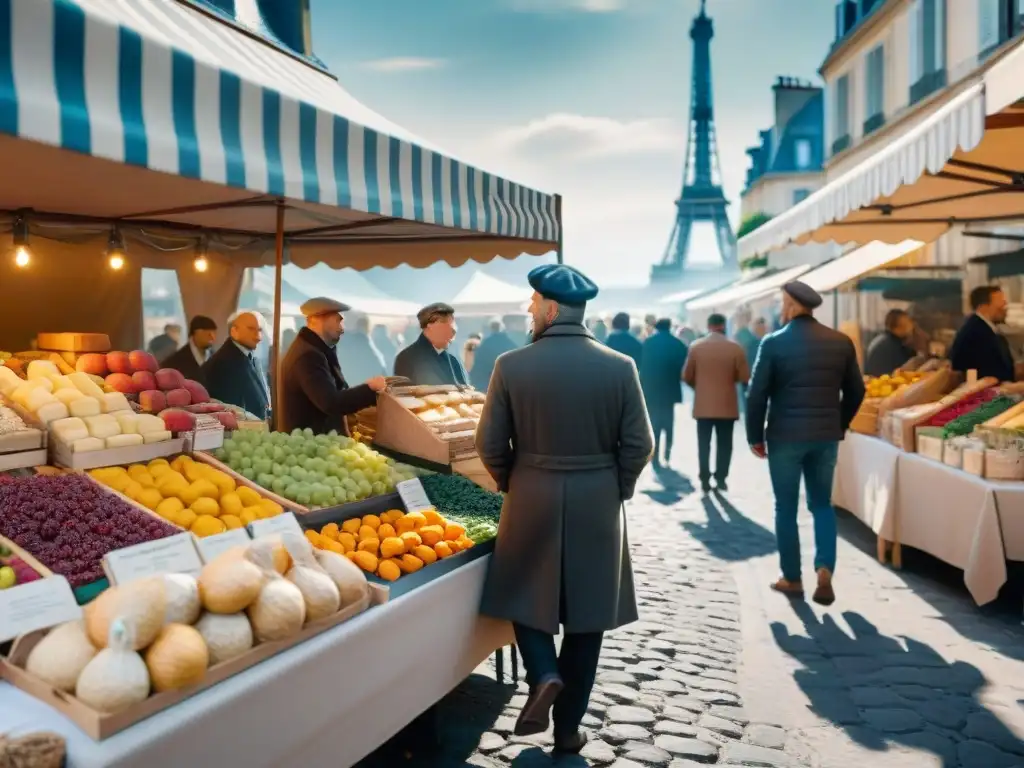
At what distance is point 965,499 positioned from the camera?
5.14m

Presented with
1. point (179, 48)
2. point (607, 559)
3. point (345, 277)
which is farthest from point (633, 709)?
point (345, 277)

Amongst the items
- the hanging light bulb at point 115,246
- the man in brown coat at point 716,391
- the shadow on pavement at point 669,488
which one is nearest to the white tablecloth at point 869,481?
the man in brown coat at point 716,391

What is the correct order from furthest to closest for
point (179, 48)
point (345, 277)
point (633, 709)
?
point (345, 277) → point (633, 709) → point (179, 48)

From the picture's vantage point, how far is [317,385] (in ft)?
15.5

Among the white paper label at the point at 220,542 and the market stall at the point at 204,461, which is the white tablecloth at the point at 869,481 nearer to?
the market stall at the point at 204,461

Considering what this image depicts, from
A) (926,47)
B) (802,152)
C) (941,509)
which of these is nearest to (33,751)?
(941,509)

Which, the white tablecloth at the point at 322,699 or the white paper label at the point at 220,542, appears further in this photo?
the white paper label at the point at 220,542

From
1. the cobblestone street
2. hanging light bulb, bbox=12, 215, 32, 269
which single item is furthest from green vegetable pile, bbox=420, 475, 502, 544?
hanging light bulb, bbox=12, 215, 32, 269

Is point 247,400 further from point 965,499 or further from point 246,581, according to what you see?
point 965,499

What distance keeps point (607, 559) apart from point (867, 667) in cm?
181

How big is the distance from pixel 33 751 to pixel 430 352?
14.2ft

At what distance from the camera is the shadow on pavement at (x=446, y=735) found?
3270 millimetres

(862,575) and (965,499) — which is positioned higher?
(965,499)

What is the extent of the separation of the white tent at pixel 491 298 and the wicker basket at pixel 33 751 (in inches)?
568
